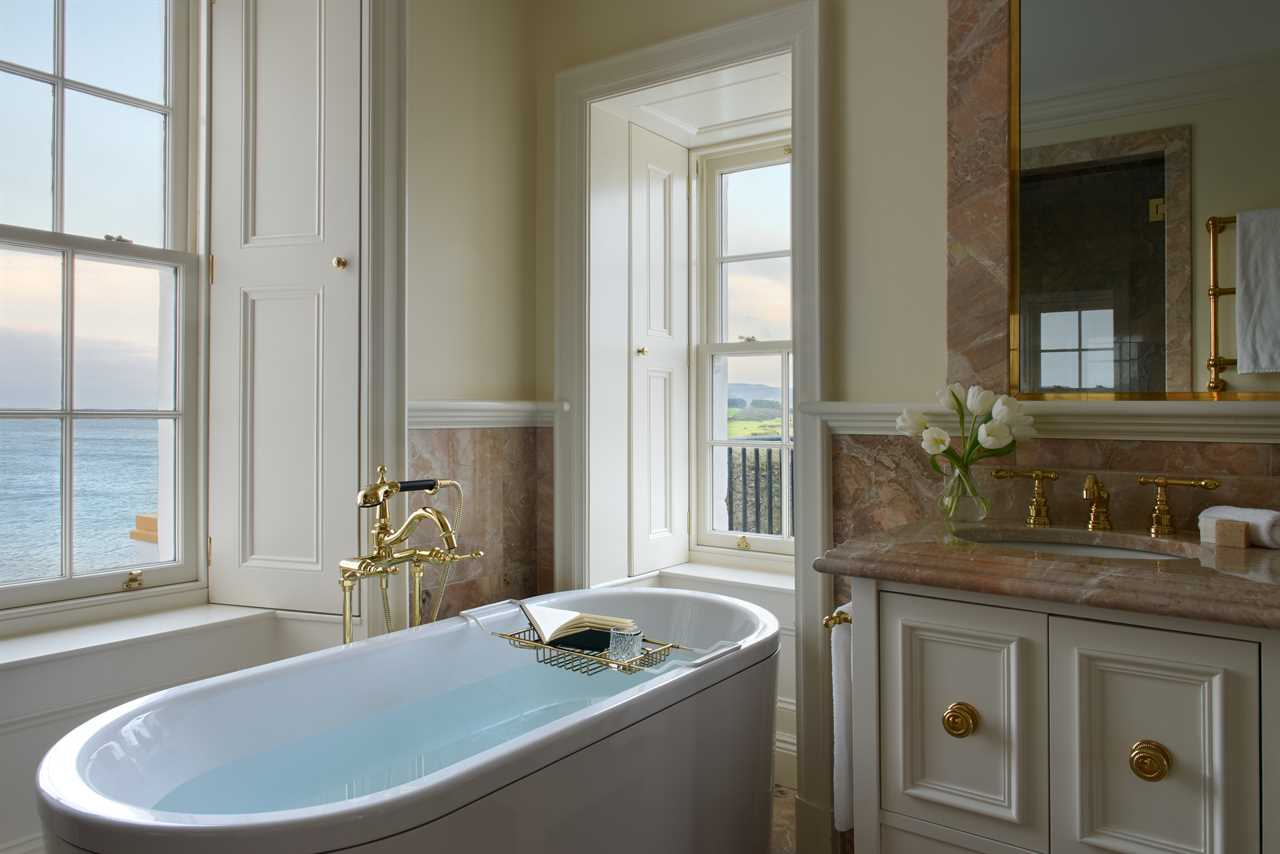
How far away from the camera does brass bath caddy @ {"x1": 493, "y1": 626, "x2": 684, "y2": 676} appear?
2.07 meters

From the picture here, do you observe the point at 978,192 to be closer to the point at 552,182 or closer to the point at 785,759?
the point at 552,182

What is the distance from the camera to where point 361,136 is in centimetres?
238

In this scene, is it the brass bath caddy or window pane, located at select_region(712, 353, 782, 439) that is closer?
the brass bath caddy

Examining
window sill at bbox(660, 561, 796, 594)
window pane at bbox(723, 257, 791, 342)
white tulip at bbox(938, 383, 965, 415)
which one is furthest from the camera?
window pane at bbox(723, 257, 791, 342)

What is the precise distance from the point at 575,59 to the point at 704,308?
40.2 inches

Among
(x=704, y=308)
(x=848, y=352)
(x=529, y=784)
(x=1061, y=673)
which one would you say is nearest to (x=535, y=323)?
(x=704, y=308)

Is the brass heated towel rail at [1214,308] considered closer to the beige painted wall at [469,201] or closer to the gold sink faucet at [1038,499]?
the gold sink faucet at [1038,499]

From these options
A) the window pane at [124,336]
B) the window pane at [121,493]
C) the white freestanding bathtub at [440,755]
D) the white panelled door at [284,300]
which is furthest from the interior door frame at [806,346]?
the window pane at [121,493]

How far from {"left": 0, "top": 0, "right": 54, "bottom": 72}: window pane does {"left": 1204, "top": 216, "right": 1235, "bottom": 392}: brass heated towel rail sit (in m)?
2.76

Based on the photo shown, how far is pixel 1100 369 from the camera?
1948mm

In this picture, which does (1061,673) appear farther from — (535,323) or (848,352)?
(535,323)

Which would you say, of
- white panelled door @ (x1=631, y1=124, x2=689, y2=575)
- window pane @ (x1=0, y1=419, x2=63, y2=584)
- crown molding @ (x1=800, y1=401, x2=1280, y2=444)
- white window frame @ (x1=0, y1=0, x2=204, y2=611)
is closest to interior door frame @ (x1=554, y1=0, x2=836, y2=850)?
crown molding @ (x1=800, y1=401, x2=1280, y2=444)

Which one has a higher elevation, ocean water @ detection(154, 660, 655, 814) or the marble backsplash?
the marble backsplash

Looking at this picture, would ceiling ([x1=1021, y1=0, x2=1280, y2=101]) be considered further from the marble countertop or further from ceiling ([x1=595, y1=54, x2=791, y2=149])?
the marble countertop
